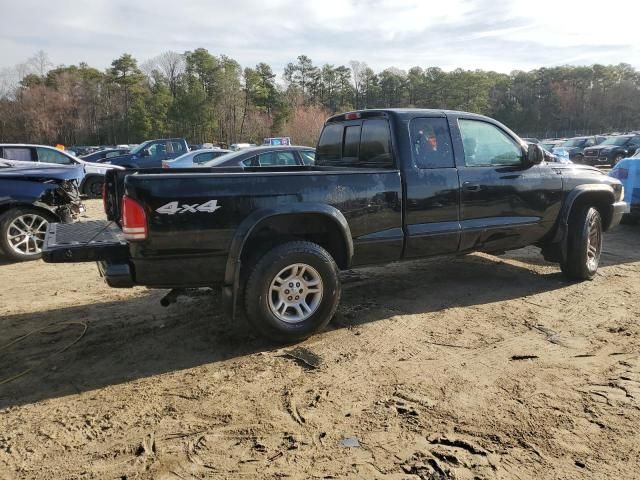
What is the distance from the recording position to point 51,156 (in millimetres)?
14180

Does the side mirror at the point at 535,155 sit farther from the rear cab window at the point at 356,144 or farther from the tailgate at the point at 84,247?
the tailgate at the point at 84,247

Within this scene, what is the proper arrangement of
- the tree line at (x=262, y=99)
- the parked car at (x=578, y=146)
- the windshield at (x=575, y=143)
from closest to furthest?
the parked car at (x=578, y=146)
the windshield at (x=575, y=143)
the tree line at (x=262, y=99)

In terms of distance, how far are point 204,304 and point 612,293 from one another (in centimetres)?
441

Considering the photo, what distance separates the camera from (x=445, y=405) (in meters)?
3.27

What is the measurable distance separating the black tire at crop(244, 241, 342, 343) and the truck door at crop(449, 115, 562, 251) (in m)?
1.65

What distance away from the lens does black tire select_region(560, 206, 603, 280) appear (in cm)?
587

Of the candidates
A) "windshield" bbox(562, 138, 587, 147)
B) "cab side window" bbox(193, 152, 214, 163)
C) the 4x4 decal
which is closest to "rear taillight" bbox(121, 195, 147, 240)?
the 4x4 decal

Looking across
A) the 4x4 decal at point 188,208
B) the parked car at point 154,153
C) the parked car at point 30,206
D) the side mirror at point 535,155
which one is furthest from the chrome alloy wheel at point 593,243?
the parked car at point 154,153

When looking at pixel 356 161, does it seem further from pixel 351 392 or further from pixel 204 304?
pixel 351 392

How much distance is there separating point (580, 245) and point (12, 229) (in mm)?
7424

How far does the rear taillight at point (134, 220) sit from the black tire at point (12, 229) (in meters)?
4.34

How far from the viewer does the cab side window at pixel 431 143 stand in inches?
192

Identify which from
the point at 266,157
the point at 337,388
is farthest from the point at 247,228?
the point at 266,157

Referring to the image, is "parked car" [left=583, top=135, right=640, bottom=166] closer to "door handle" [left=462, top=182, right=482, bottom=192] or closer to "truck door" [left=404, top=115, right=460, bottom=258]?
"door handle" [left=462, top=182, right=482, bottom=192]
